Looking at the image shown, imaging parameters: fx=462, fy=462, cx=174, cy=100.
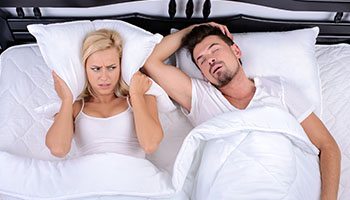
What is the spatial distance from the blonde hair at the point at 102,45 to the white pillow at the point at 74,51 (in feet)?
0.10

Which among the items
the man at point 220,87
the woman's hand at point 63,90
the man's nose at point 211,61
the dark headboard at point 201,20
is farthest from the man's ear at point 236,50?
the woman's hand at point 63,90

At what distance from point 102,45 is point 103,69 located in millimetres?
85

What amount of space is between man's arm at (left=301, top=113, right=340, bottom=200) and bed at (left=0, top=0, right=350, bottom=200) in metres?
0.05

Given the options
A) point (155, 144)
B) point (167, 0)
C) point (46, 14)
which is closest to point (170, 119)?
point (155, 144)

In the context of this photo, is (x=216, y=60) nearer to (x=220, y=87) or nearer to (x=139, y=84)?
(x=220, y=87)

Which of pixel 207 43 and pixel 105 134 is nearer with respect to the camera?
pixel 105 134

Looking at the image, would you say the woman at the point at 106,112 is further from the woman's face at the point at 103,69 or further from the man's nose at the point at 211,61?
the man's nose at the point at 211,61

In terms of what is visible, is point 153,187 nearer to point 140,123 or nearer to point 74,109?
point 140,123

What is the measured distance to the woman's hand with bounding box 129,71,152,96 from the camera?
5.43 ft

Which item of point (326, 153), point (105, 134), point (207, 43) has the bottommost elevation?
point (326, 153)

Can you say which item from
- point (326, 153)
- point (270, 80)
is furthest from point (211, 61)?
point (326, 153)

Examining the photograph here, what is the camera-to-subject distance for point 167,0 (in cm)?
195

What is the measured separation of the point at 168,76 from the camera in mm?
1765

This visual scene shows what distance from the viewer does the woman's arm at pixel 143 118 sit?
1.60 meters
